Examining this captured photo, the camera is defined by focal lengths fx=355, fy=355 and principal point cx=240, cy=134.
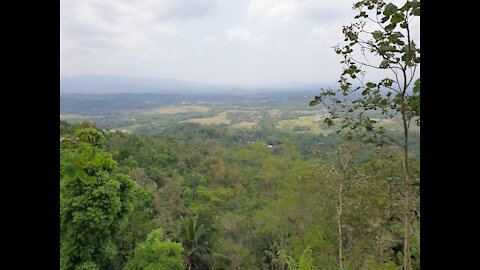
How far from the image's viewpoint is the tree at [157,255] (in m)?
9.09

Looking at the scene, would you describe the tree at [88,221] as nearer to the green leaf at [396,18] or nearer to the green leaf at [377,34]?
the green leaf at [377,34]

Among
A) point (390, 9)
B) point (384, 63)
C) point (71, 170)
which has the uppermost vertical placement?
point (390, 9)

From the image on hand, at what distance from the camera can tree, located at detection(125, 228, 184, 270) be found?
909 centimetres

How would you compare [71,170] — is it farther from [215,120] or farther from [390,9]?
[215,120]

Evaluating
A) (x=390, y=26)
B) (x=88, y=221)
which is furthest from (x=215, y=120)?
(x=390, y=26)

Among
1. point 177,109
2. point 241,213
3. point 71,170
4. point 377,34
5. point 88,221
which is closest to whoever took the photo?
point 71,170

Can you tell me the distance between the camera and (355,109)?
140 cm

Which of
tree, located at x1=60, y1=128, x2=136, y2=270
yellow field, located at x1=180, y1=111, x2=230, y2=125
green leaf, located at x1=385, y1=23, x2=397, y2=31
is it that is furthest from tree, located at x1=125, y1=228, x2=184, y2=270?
yellow field, located at x1=180, y1=111, x2=230, y2=125

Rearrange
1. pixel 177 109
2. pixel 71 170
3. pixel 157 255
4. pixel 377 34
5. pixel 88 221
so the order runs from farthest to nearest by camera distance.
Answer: pixel 177 109, pixel 157 255, pixel 88 221, pixel 377 34, pixel 71 170

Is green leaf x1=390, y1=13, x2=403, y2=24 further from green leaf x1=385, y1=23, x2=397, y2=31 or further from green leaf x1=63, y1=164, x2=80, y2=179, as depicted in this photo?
green leaf x1=63, y1=164, x2=80, y2=179

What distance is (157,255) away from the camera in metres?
9.17

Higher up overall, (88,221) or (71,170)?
(71,170)

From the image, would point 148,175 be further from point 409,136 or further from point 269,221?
point 409,136
